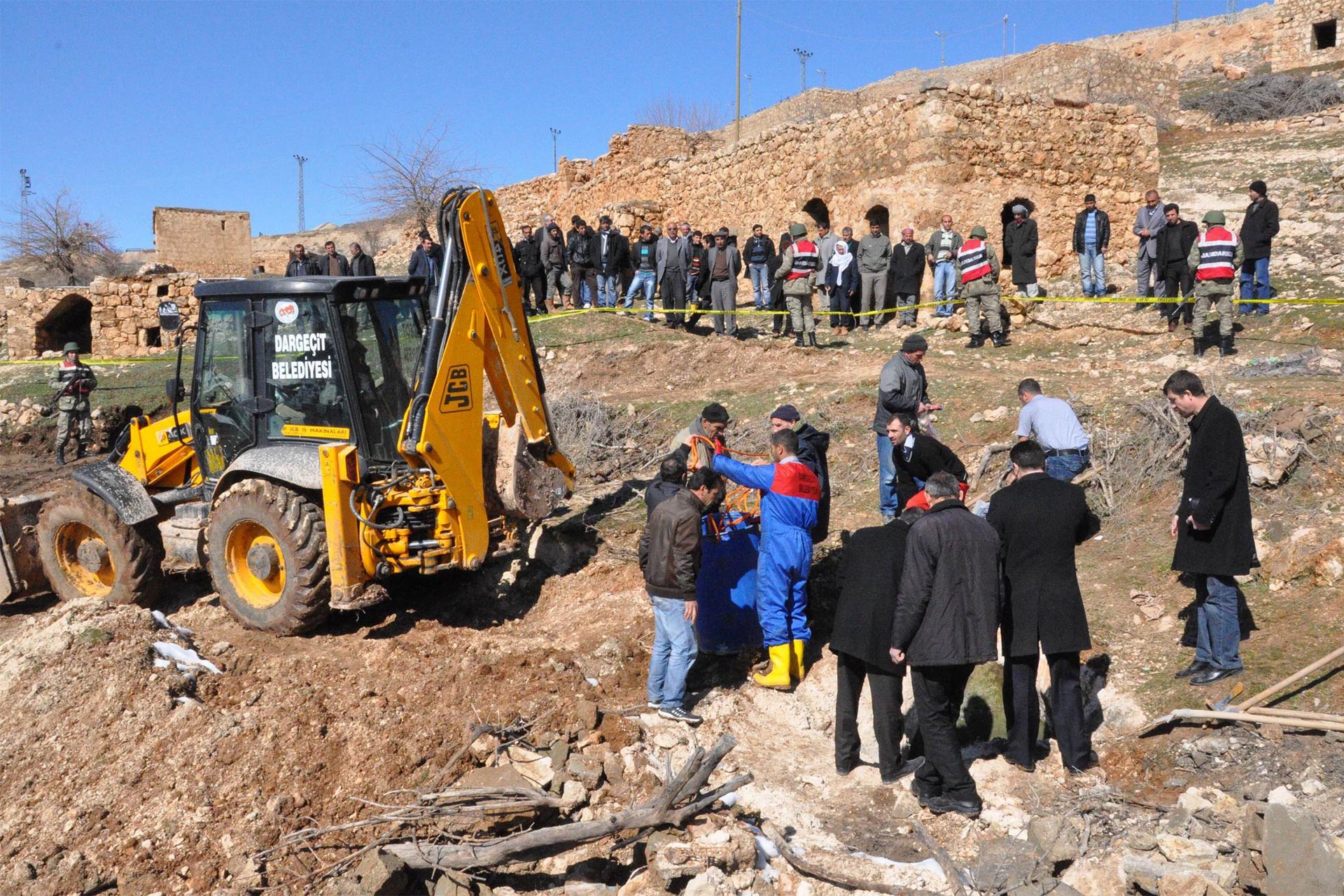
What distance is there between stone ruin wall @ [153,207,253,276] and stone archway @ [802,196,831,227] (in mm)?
17295

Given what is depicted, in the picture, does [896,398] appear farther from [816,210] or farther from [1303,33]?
[1303,33]

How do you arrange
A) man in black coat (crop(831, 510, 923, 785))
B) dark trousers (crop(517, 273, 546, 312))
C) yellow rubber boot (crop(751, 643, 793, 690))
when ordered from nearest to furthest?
man in black coat (crop(831, 510, 923, 785)) → yellow rubber boot (crop(751, 643, 793, 690)) → dark trousers (crop(517, 273, 546, 312))

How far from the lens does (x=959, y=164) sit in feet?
49.4

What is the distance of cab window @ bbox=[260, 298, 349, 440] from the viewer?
708cm

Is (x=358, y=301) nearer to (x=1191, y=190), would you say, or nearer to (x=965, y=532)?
(x=965, y=532)

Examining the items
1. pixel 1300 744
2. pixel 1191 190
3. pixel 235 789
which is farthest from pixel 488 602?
pixel 1191 190

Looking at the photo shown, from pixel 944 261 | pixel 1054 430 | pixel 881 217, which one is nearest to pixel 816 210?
pixel 881 217

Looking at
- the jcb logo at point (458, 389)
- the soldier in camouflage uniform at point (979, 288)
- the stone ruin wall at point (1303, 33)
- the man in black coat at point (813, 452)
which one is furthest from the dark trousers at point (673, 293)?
the stone ruin wall at point (1303, 33)

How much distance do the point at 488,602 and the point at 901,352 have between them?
3835 mm

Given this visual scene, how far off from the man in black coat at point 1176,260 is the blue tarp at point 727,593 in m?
8.02

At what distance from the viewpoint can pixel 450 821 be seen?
16.7ft

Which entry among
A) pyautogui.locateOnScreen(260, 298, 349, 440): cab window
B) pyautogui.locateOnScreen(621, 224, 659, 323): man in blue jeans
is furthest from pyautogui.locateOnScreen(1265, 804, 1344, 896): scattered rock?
pyautogui.locateOnScreen(621, 224, 659, 323): man in blue jeans

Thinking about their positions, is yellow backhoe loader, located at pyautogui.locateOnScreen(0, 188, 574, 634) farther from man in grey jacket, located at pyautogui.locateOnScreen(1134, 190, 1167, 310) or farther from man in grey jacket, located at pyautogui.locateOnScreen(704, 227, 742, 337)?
man in grey jacket, located at pyautogui.locateOnScreen(1134, 190, 1167, 310)

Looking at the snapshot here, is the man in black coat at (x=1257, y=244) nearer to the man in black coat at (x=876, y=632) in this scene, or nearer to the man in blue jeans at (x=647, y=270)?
the man in blue jeans at (x=647, y=270)
